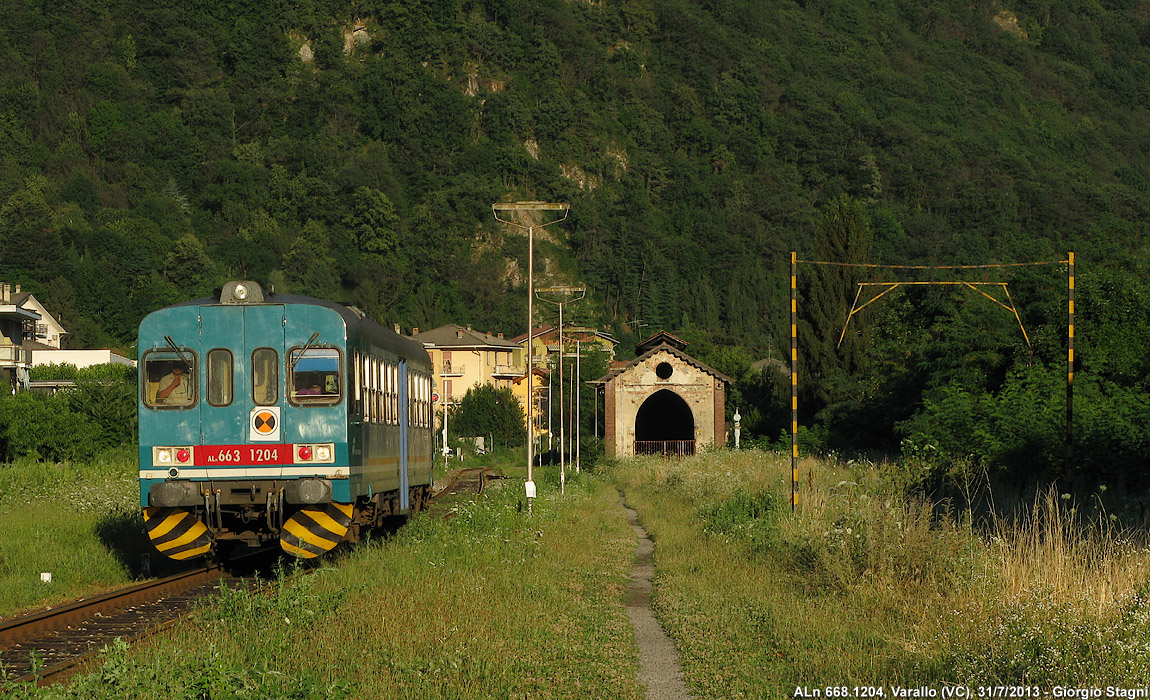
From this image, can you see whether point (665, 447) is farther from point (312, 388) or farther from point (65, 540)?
point (312, 388)

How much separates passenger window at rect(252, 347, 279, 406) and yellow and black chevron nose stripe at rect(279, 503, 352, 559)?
1569mm

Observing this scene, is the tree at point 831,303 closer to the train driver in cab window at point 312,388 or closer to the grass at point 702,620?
the grass at point 702,620

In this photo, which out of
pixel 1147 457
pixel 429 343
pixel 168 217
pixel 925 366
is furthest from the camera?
pixel 168 217

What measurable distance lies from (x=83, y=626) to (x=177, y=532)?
3.29 meters

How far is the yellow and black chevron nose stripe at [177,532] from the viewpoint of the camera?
17016 millimetres

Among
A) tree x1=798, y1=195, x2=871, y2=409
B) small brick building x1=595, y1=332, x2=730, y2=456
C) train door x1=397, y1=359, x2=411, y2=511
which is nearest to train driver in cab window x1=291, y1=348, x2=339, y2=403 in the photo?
train door x1=397, y1=359, x2=411, y2=511

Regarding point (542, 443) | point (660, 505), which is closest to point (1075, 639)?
point (660, 505)

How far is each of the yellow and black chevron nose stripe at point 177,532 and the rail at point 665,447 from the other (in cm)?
6045

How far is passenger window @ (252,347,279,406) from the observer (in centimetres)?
1694

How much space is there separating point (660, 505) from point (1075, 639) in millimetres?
25519

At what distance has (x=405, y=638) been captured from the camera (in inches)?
457

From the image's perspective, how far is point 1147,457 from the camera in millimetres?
23078

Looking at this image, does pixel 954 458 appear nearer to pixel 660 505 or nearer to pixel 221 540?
pixel 660 505

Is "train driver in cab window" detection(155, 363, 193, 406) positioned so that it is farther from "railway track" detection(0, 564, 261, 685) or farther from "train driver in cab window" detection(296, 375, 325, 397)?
"railway track" detection(0, 564, 261, 685)
